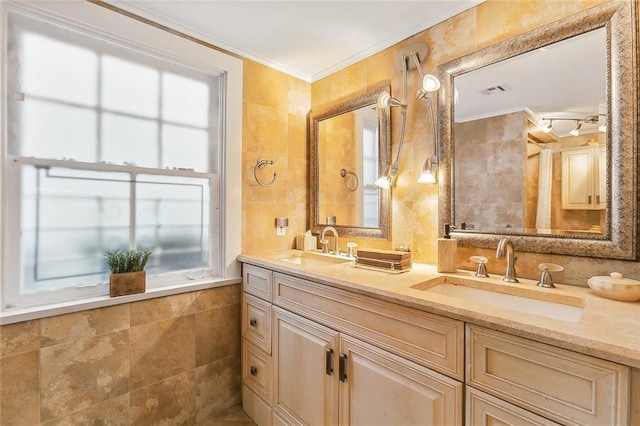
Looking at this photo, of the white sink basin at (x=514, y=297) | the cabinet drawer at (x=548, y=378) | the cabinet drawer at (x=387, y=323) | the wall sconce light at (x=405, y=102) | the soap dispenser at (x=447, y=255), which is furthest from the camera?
the wall sconce light at (x=405, y=102)

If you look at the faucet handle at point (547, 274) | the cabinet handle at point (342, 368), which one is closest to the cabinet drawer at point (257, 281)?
the cabinet handle at point (342, 368)

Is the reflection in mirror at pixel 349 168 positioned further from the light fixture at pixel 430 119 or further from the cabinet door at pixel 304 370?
the cabinet door at pixel 304 370

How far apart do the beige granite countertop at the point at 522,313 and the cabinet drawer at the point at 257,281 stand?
225 millimetres

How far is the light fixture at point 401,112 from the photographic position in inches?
70.1

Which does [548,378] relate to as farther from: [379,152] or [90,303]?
[90,303]

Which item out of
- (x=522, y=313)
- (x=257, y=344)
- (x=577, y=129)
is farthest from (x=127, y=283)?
(x=577, y=129)

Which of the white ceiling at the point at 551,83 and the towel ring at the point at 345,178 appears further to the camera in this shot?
the towel ring at the point at 345,178

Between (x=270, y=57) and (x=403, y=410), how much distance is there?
2.22m

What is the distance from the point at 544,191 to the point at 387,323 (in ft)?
3.00

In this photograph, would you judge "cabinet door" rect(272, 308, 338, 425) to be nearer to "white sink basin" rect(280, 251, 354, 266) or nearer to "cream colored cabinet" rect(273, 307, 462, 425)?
"cream colored cabinet" rect(273, 307, 462, 425)

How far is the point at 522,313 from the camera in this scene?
88 centimetres

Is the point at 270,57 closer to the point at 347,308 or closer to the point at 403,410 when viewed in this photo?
the point at 347,308

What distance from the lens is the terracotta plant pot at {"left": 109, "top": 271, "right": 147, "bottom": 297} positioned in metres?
1.55

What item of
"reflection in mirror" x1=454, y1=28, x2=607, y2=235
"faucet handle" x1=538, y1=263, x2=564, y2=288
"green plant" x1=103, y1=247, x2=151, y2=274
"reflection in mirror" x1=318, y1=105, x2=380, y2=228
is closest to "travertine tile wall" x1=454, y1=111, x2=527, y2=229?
"reflection in mirror" x1=454, y1=28, x2=607, y2=235
